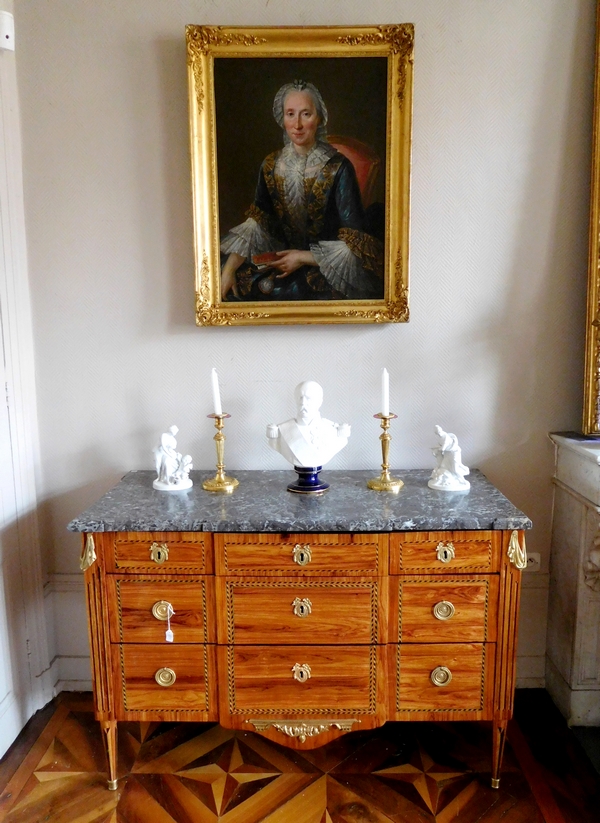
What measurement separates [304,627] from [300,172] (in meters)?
1.57

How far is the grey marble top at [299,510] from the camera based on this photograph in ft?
5.72

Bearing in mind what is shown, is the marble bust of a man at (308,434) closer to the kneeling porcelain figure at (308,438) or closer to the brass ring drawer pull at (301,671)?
the kneeling porcelain figure at (308,438)

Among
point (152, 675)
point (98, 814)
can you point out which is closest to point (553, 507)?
point (152, 675)

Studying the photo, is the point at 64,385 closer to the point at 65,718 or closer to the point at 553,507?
the point at 65,718

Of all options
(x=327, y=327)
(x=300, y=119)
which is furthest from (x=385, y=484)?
(x=300, y=119)

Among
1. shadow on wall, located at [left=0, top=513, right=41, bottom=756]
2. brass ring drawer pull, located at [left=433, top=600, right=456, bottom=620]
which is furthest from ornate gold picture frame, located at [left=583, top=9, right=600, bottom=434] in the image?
shadow on wall, located at [left=0, top=513, right=41, bottom=756]

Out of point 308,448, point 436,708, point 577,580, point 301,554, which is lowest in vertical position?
point 436,708

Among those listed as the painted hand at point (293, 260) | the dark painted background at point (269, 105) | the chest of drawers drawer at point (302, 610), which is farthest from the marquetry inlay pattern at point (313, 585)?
the dark painted background at point (269, 105)

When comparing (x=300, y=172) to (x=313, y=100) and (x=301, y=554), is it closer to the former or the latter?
(x=313, y=100)

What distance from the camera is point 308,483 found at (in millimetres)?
2008

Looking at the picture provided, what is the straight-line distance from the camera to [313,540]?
1.76 metres

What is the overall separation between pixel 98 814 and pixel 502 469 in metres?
1.81

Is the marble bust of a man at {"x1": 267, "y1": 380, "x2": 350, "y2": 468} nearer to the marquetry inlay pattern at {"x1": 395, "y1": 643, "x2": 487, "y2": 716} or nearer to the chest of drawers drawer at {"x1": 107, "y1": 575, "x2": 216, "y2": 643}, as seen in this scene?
the chest of drawers drawer at {"x1": 107, "y1": 575, "x2": 216, "y2": 643}

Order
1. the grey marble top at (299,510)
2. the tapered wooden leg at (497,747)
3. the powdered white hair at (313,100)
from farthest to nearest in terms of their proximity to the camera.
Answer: the powdered white hair at (313,100) → the tapered wooden leg at (497,747) → the grey marble top at (299,510)
